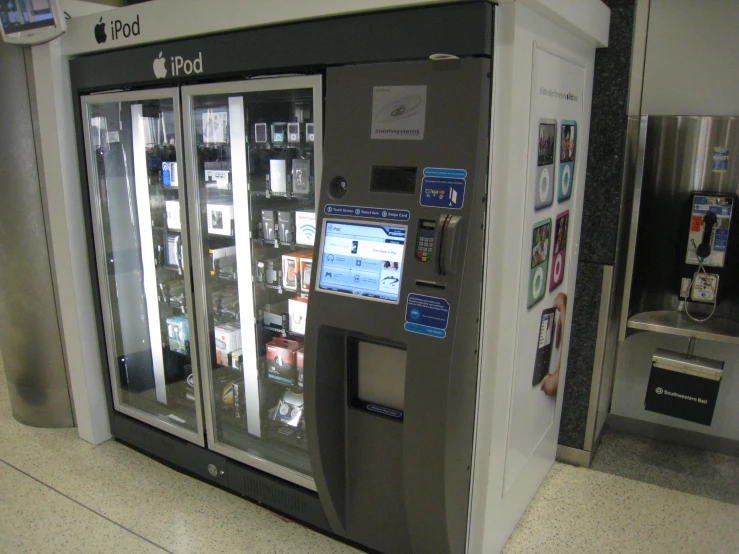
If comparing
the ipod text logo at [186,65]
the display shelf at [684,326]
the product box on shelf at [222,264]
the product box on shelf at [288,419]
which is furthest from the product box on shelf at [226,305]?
the display shelf at [684,326]

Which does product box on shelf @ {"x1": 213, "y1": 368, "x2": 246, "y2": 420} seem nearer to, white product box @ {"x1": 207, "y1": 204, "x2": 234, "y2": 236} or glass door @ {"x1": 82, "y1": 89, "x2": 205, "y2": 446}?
glass door @ {"x1": 82, "y1": 89, "x2": 205, "y2": 446}

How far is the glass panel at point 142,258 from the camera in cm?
278

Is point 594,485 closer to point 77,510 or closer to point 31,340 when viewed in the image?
point 77,510

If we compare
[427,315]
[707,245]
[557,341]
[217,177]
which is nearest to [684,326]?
[707,245]

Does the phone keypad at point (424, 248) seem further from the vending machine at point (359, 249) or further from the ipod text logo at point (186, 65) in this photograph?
the ipod text logo at point (186, 65)

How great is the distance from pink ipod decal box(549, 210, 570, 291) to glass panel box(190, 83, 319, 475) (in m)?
1.03

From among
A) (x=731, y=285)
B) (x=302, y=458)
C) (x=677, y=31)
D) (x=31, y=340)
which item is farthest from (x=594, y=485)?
(x=31, y=340)

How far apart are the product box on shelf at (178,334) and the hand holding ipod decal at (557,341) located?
186 centimetres

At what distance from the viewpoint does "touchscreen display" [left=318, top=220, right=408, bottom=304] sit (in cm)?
175

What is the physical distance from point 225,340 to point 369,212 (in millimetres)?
1343

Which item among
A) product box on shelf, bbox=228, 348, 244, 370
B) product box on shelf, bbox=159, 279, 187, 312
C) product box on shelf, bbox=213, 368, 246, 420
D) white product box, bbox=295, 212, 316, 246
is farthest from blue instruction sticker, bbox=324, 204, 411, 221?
product box on shelf, bbox=159, 279, 187, 312

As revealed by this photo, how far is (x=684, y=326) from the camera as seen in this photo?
8.55 ft

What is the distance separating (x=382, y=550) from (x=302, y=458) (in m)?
0.54

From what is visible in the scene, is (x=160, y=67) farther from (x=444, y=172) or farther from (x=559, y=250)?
(x=559, y=250)
